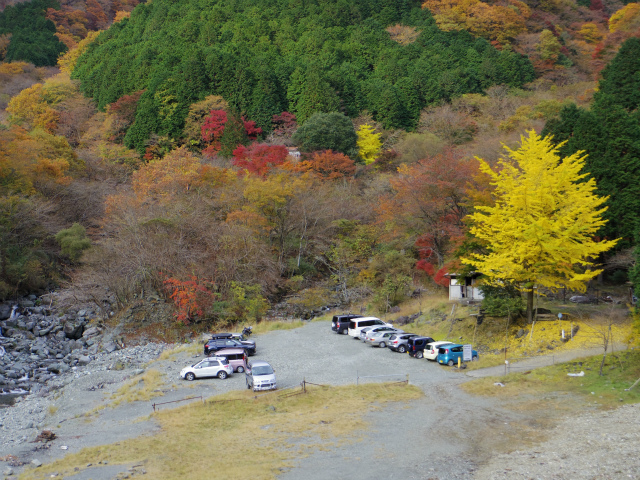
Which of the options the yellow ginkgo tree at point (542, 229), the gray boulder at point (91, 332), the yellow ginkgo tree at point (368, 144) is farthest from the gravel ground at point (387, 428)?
the yellow ginkgo tree at point (368, 144)

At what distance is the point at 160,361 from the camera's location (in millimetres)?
25047

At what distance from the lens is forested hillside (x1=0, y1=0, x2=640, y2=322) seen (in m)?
31.4

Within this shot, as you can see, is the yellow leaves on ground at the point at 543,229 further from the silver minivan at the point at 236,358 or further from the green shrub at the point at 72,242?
the green shrub at the point at 72,242

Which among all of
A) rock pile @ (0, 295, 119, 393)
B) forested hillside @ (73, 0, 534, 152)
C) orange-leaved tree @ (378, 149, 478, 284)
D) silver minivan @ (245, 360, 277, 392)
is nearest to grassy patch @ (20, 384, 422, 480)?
silver minivan @ (245, 360, 277, 392)

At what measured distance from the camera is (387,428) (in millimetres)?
15672

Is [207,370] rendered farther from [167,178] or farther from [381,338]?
[167,178]

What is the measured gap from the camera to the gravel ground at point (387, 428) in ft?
42.6

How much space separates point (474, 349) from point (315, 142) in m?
31.4

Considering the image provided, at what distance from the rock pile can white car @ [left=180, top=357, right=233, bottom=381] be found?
→ 21.8 feet

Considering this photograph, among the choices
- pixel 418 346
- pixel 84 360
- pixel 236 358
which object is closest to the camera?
pixel 236 358

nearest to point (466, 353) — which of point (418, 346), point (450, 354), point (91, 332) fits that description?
point (450, 354)

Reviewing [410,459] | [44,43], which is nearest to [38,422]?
[410,459]

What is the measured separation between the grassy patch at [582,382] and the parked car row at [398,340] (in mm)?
2607

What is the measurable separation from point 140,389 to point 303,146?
3418 centimetres
